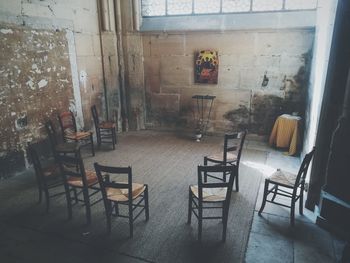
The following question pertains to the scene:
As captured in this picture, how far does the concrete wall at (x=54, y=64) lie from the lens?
192 inches

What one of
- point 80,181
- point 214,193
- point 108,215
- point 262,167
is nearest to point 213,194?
point 214,193

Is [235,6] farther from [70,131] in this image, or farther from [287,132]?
[70,131]

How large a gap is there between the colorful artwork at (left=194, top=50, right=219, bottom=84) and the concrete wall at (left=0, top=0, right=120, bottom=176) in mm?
2217

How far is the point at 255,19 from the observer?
6555mm

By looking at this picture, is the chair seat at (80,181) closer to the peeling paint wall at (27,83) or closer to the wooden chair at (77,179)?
the wooden chair at (77,179)

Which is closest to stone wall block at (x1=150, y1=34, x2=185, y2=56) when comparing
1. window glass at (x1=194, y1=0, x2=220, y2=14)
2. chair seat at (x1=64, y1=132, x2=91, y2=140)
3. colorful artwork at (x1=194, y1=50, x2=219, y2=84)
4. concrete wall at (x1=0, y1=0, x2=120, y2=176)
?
colorful artwork at (x1=194, y1=50, x2=219, y2=84)

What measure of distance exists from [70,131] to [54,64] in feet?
4.96

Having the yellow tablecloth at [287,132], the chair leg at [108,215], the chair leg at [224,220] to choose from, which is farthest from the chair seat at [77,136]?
the yellow tablecloth at [287,132]

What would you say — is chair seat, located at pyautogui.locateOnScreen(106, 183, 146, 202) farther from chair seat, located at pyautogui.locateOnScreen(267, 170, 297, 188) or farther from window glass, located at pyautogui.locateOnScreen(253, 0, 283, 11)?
window glass, located at pyautogui.locateOnScreen(253, 0, 283, 11)

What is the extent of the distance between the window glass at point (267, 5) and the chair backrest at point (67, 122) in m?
4.99

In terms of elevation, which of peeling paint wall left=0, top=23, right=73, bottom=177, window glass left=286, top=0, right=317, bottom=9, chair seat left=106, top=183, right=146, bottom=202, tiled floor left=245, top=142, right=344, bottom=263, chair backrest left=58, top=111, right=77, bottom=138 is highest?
window glass left=286, top=0, right=317, bottom=9

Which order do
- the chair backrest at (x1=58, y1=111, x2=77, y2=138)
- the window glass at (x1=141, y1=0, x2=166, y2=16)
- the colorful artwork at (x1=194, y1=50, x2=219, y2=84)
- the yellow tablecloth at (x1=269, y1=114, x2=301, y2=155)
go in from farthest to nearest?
the window glass at (x1=141, y1=0, x2=166, y2=16) < the colorful artwork at (x1=194, y1=50, x2=219, y2=84) < the yellow tablecloth at (x1=269, y1=114, x2=301, y2=155) < the chair backrest at (x1=58, y1=111, x2=77, y2=138)

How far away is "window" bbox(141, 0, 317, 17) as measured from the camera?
635 centimetres

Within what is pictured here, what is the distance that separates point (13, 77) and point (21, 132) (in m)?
1.01
